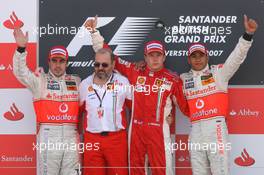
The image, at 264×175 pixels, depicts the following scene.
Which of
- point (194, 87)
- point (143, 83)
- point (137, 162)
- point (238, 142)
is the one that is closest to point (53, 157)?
point (137, 162)

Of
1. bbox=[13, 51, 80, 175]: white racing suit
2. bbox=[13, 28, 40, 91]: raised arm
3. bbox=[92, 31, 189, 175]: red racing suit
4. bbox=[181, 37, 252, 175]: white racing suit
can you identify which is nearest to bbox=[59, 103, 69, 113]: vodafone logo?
bbox=[13, 51, 80, 175]: white racing suit

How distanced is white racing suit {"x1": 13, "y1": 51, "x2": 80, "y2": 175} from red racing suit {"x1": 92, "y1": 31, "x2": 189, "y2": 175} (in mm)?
483

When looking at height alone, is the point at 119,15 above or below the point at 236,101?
above

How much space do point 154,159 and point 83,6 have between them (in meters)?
1.52

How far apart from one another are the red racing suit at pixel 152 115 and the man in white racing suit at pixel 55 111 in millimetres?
402

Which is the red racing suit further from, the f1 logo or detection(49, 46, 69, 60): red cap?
detection(49, 46, 69, 60): red cap

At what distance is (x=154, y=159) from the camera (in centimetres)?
417

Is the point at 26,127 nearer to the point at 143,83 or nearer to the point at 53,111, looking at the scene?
the point at 53,111

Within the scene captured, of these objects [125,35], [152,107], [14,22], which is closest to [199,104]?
[152,107]

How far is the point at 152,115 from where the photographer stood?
4.22 m

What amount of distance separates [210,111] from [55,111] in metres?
1.35

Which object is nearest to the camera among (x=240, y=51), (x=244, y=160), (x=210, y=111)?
(x=240, y=51)

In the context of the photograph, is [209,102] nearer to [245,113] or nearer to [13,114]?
[245,113]

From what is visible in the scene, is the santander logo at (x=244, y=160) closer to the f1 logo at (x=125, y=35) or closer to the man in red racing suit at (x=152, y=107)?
the man in red racing suit at (x=152, y=107)
